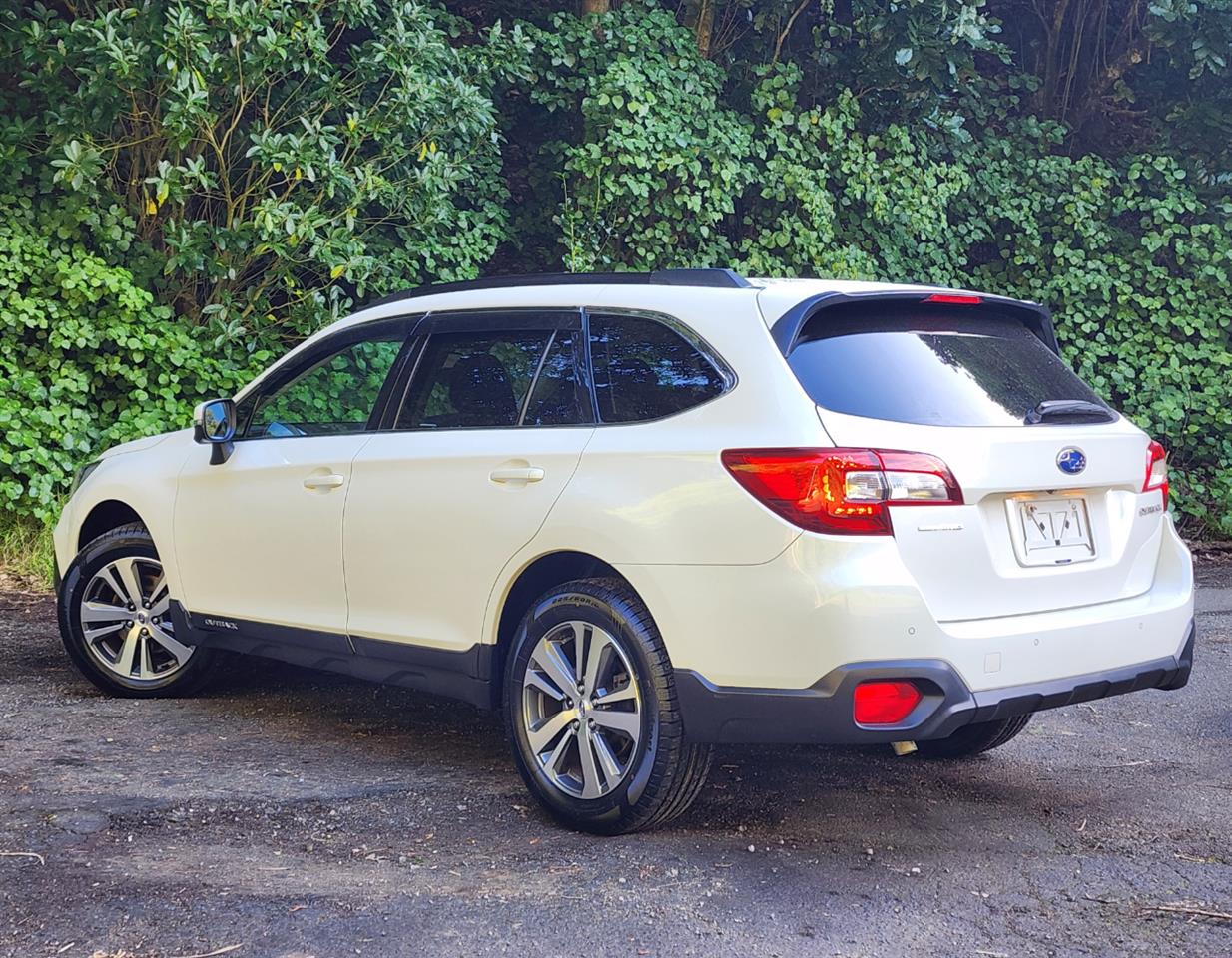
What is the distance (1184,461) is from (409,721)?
891cm

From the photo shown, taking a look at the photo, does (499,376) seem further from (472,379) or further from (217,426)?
(217,426)

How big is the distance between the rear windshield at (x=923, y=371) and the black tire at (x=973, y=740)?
53.3 inches

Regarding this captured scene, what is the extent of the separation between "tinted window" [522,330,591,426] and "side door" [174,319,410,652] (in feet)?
2.48

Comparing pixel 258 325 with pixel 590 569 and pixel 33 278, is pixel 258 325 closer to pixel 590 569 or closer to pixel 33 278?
pixel 33 278

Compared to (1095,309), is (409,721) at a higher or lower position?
lower

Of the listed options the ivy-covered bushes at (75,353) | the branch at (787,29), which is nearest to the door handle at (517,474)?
the ivy-covered bushes at (75,353)

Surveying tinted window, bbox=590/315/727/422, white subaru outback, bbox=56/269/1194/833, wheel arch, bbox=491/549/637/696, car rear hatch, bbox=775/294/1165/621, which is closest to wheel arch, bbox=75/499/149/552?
white subaru outback, bbox=56/269/1194/833

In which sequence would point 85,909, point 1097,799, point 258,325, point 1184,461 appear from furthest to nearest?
point 1184,461 < point 258,325 < point 1097,799 < point 85,909

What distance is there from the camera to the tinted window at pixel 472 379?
452cm

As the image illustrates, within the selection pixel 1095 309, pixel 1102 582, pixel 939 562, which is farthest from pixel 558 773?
pixel 1095 309

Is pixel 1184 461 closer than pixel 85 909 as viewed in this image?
No

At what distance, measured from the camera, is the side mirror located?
539 centimetres

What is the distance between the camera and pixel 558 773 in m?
4.18

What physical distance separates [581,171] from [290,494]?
6322mm
